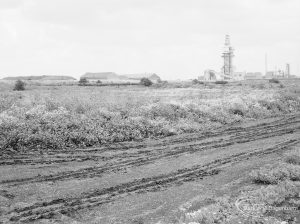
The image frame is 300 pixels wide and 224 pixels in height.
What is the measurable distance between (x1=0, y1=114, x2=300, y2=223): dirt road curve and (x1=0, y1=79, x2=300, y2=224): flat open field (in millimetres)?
30

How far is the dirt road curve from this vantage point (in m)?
9.10

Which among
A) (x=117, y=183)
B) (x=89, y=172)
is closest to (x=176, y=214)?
(x=117, y=183)

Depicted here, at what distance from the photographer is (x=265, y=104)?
3156 centimetres

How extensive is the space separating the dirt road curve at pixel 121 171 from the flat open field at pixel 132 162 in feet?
0.10

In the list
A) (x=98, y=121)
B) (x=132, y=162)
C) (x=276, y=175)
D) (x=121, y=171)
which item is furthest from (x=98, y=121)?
(x=276, y=175)

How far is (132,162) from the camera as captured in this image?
13719mm

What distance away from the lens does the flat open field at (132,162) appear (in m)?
8.91

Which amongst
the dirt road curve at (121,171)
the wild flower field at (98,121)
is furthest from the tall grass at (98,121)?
the dirt road curve at (121,171)

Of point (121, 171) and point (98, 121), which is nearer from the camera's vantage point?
point (121, 171)

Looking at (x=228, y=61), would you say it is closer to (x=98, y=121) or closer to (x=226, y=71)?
(x=226, y=71)

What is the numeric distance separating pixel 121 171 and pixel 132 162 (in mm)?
1358

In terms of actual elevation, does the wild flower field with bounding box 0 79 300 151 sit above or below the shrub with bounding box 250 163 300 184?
above

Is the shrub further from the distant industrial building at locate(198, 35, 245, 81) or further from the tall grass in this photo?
the distant industrial building at locate(198, 35, 245, 81)

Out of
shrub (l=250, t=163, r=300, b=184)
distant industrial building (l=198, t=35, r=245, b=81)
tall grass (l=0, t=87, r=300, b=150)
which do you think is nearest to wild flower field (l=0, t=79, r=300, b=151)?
tall grass (l=0, t=87, r=300, b=150)
